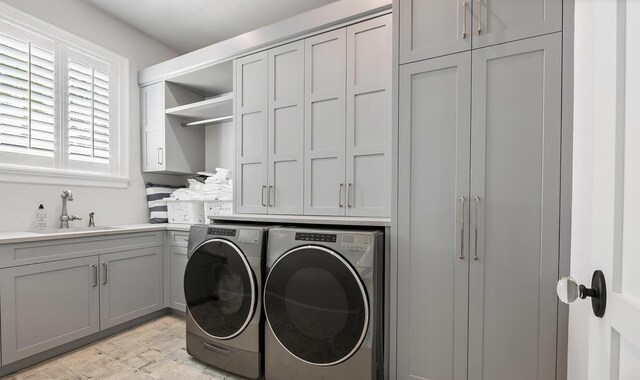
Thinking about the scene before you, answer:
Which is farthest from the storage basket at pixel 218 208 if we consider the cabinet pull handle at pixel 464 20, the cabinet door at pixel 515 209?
the cabinet pull handle at pixel 464 20

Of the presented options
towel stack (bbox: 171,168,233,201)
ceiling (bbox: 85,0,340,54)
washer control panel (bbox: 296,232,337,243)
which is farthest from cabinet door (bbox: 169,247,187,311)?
ceiling (bbox: 85,0,340,54)

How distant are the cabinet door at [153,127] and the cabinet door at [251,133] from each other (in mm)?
1126

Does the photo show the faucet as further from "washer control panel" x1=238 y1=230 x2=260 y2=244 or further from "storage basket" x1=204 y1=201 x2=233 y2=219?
"washer control panel" x1=238 y1=230 x2=260 y2=244

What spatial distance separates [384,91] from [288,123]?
757mm

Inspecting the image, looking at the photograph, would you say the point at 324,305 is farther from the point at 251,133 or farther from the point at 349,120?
the point at 251,133

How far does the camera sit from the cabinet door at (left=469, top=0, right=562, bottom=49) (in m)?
1.37

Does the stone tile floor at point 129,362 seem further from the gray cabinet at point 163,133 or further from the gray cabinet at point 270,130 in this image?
the gray cabinet at point 163,133

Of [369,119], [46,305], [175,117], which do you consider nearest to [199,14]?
[175,117]

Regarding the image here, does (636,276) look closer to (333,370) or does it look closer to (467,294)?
(467,294)

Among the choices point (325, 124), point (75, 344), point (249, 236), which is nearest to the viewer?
point (249, 236)

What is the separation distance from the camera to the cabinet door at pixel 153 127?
3.13 metres

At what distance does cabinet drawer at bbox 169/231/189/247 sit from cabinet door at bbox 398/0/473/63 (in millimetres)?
2365

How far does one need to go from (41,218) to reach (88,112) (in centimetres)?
104

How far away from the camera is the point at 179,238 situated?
285 cm
